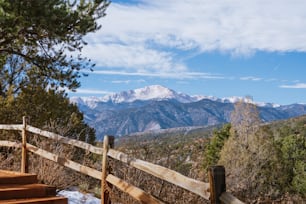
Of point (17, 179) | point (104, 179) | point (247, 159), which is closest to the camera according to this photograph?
point (104, 179)

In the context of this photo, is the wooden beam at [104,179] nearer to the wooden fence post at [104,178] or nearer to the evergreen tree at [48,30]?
the wooden fence post at [104,178]

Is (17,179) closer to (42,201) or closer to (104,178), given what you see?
(42,201)

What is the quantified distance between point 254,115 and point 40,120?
22237mm

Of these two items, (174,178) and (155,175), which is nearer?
(174,178)

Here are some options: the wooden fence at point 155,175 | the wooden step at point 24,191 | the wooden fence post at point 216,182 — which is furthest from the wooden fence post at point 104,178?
the wooden fence post at point 216,182

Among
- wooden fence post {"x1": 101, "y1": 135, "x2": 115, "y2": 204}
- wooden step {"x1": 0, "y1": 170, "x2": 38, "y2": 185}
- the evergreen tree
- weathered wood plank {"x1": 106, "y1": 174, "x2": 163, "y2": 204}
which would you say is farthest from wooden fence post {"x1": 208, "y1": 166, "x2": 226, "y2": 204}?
the evergreen tree

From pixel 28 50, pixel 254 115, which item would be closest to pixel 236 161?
pixel 254 115

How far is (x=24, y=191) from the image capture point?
7039 millimetres

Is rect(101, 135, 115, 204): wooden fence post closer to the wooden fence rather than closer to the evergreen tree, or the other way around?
the wooden fence

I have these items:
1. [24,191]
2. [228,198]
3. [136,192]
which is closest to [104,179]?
[136,192]

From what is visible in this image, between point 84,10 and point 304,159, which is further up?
point 84,10

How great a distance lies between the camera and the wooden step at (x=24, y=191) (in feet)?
22.3

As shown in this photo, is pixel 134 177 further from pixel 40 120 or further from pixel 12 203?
pixel 40 120

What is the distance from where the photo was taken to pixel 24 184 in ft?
25.1
